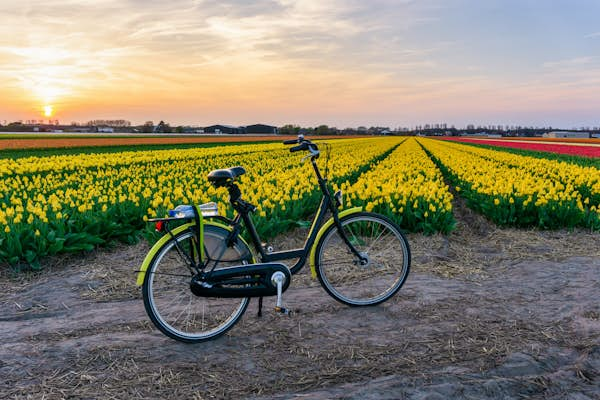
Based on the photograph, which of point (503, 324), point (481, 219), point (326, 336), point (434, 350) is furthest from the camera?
point (481, 219)

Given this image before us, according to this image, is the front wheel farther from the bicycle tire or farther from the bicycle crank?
the bicycle tire

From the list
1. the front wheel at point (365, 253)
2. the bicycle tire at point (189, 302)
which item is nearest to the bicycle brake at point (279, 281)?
the bicycle tire at point (189, 302)

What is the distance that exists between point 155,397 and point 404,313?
2472mm

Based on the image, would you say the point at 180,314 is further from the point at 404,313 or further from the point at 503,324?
the point at 503,324

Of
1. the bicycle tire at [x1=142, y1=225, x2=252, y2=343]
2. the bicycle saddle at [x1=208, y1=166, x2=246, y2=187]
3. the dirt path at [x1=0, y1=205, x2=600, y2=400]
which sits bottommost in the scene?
the dirt path at [x1=0, y1=205, x2=600, y2=400]

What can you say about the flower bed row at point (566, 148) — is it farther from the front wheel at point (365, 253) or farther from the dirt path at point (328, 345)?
the front wheel at point (365, 253)

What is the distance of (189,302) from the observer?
452 centimetres

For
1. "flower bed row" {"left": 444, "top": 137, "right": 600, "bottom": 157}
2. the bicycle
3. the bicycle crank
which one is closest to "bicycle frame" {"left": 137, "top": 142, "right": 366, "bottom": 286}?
the bicycle

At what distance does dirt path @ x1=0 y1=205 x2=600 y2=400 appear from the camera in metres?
3.35

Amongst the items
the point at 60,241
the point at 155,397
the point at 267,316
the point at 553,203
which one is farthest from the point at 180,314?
the point at 553,203

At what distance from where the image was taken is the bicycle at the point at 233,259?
3.94m

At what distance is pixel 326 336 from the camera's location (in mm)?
4109

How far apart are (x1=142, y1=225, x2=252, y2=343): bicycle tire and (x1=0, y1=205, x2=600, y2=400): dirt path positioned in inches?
5.4

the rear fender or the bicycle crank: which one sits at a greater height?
the rear fender
